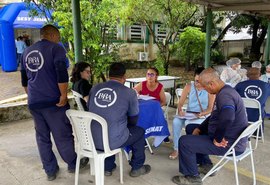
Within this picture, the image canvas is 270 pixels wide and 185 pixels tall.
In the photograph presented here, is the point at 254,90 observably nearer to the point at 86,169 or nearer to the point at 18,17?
the point at 86,169

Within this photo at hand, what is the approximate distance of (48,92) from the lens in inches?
108

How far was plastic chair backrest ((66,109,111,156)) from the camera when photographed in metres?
2.40

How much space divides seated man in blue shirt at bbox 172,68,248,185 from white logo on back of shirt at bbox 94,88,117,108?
0.82 m

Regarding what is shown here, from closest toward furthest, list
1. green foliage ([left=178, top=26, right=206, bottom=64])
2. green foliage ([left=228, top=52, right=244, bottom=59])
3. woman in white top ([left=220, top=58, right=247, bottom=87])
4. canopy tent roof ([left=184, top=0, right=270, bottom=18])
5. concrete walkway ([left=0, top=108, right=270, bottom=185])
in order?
concrete walkway ([left=0, top=108, right=270, bottom=185]) → woman in white top ([left=220, top=58, right=247, bottom=87]) → canopy tent roof ([left=184, top=0, right=270, bottom=18]) → green foliage ([left=178, top=26, right=206, bottom=64]) → green foliage ([left=228, top=52, right=244, bottom=59])

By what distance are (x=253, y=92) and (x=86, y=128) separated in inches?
107

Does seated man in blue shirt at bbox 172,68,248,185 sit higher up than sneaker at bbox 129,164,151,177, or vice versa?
seated man in blue shirt at bbox 172,68,248,185

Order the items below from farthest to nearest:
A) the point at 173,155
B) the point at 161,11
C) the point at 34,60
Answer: the point at 161,11 < the point at 173,155 < the point at 34,60

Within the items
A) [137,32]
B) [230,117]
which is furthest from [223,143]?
[137,32]

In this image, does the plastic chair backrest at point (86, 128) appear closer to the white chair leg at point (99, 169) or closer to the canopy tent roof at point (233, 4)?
the white chair leg at point (99, 169)

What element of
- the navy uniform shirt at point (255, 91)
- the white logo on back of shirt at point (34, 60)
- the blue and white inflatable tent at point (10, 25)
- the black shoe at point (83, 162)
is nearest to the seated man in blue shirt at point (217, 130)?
the black shoe at point (83, 162)

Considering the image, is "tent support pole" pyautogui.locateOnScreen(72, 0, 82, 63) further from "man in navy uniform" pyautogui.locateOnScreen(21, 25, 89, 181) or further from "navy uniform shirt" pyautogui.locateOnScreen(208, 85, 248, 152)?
"navy uniform shirt" pyautogui.locateOnScreen(208, 85, 248, 152)

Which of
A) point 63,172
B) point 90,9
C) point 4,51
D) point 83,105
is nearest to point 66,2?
point 90,9

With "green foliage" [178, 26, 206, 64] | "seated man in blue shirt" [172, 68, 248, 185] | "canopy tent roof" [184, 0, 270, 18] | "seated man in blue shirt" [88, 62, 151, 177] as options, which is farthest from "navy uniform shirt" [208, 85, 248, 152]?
"green foliage" [178, 26, 206, 64]

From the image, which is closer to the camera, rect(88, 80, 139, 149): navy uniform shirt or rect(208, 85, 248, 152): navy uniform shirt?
rect(208, 85, 248, 152): navy uniform shirt
